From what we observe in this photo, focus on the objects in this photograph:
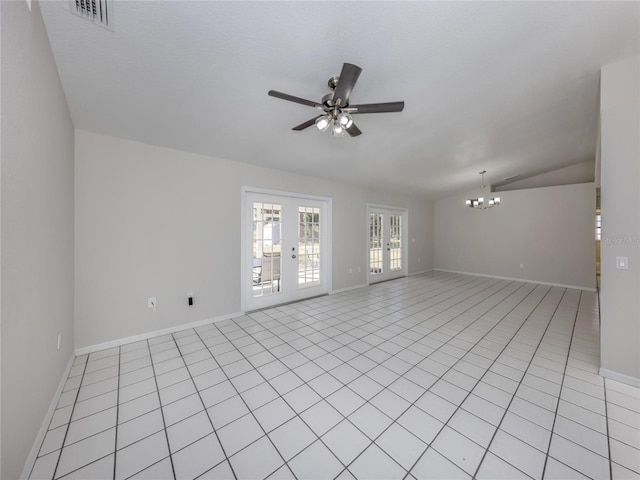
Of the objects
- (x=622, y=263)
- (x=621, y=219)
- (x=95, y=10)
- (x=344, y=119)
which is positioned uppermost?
(x=95, y=10)

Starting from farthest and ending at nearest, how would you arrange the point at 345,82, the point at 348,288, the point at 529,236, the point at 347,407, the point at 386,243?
the point at 386,243
the point at 529,236
the point at 348,288
the point at 347,407
the point at 345,82

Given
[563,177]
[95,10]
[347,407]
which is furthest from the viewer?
[563,177]

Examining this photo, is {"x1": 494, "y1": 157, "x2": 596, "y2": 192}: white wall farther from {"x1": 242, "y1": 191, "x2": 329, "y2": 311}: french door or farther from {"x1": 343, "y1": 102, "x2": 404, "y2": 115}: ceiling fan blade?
{"x1": 343, "y1": 102, "x2": 404, "y2": 115}: ceiling fan blade

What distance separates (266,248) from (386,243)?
12.1ft

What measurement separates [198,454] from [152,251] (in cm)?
237

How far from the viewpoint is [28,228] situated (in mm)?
1313

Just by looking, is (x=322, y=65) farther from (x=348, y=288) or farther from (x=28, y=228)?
(x=348, y=288)

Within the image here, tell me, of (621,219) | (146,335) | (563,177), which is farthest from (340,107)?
(563,177)

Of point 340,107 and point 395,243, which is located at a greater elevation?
point 340,107

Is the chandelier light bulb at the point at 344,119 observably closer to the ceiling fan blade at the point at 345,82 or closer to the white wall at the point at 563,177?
the ceiling fan blade at the point at 345,82

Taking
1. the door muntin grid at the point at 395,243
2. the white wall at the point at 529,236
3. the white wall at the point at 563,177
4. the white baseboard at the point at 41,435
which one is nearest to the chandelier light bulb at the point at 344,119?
the white baseboard at the point at 41,435

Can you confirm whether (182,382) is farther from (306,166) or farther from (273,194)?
(306,166)

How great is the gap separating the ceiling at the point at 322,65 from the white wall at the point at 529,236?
2.93 m

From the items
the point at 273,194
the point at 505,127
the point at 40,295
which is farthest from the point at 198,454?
the point at 505,127
